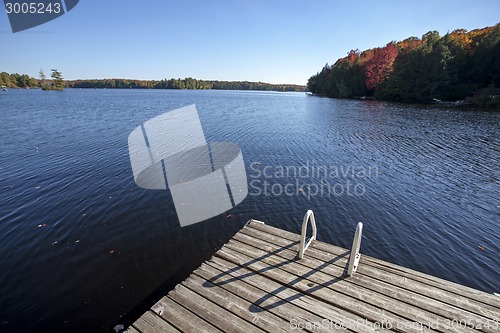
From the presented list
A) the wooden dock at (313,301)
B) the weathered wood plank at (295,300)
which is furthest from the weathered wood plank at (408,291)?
the weathered wood plank at (295,300)

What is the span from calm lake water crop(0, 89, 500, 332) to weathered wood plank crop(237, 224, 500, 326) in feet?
11.1

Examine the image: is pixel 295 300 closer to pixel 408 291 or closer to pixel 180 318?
pixel 180 318

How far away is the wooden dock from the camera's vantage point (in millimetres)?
3977

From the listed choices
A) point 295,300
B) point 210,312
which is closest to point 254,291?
point 295,300

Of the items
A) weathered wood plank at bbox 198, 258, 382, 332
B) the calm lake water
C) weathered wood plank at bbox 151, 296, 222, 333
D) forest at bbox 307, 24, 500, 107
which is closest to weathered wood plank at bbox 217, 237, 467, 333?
weathered wood plank at bbox 198, 258, 382, 332

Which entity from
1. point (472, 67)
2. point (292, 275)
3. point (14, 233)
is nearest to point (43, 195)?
point (14, 233)

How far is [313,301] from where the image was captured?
4410 mm

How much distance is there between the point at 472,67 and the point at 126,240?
90710 millimetres

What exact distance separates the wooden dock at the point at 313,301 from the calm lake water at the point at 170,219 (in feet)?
8.02

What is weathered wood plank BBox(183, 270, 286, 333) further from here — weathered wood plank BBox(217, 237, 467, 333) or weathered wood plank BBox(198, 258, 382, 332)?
weathered wood plank BBox(217, 237, 467, 333)

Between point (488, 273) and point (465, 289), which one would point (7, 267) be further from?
point (488, 273)

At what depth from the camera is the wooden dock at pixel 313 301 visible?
3977 mm

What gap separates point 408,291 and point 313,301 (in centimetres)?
199

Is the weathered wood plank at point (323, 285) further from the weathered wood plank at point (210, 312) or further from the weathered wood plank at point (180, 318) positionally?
the weathered wood plank at point (180, 318)
